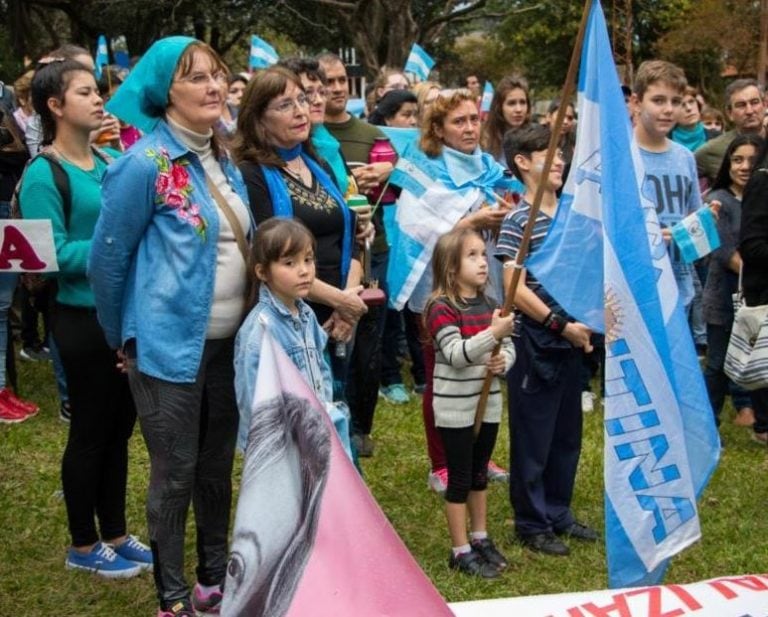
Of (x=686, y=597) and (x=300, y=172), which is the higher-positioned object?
(x=300, y=172)

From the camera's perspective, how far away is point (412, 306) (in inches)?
247

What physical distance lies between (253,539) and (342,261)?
186 cm

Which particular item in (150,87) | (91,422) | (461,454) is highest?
(150,87)

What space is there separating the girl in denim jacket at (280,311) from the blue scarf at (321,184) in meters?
0.33

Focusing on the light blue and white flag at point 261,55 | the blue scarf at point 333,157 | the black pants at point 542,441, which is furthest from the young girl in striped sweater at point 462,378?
the light blue and white flag at point 261,55

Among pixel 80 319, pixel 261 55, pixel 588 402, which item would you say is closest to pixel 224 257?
pixel 80 319

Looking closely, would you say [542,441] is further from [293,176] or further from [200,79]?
[200,79]

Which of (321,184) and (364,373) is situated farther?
(364,373)

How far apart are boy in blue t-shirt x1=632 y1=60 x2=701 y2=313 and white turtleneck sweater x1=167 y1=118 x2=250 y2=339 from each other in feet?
8.31

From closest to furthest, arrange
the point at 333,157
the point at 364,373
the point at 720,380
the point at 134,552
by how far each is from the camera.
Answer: the point at 134,552 < the point at 333,157 < the point at 364,373 < the point at 720,380

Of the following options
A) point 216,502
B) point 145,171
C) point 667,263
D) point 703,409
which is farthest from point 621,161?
point 216,502

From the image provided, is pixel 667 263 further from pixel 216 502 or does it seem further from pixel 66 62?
pixel 66 62

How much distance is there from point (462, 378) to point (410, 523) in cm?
96

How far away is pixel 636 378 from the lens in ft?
12.7
